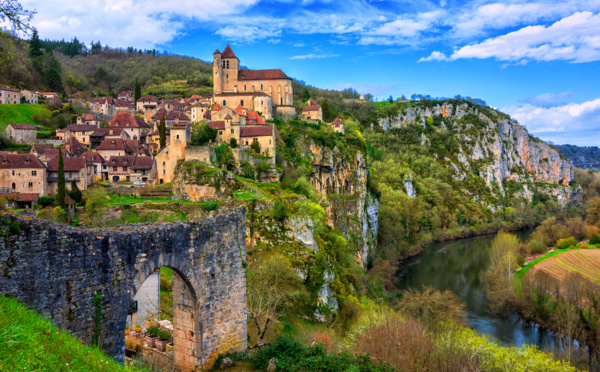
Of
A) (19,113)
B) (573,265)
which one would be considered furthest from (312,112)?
(19,113)

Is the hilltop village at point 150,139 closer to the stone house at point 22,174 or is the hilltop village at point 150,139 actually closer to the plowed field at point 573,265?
the stone house at point 22,174

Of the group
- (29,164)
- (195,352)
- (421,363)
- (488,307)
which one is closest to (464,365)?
(421,363)

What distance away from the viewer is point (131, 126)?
65.4 m

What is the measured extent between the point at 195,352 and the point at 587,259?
56662 millimetres

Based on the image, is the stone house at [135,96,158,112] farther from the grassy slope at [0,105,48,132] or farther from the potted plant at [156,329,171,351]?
the potted plant at [156,329,171,351]

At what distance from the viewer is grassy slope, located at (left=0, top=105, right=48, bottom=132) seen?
210ft

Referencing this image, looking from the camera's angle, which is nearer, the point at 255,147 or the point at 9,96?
the point at 255,147

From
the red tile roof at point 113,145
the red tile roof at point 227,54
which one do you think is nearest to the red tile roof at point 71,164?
the red tile roof at point 113,145

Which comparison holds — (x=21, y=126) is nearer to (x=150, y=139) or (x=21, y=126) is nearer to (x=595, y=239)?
(x=150, y=139)

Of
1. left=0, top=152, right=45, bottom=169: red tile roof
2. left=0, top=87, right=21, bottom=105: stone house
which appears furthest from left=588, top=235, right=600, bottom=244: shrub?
left=0, top=87, right=21, bottom=105: stone house

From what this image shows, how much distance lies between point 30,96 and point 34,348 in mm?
84620

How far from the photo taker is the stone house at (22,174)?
124 feet

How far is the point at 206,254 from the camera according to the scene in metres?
13.6

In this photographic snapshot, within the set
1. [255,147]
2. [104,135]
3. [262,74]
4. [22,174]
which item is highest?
[262,74]
